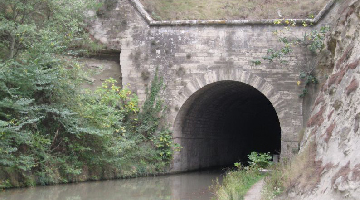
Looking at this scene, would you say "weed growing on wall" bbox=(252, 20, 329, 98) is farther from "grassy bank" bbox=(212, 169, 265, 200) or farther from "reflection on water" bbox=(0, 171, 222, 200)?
"reflection on water" bbox=(0, 171, 222, 200)

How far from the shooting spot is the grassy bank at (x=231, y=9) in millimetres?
17406

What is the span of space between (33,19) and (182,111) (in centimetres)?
600

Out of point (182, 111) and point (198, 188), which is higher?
point (182, 111)

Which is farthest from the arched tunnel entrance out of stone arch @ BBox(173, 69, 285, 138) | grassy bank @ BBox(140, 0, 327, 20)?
grassy bank @ BBox(140, 0, 327, 20)

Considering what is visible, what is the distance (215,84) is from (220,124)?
516 cm

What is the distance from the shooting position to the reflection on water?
10.4 meters

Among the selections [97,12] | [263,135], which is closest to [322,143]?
[97,12]

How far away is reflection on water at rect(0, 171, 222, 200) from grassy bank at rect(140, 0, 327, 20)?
652 centimetres

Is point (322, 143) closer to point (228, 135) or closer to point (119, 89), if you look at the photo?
point (119, 89)

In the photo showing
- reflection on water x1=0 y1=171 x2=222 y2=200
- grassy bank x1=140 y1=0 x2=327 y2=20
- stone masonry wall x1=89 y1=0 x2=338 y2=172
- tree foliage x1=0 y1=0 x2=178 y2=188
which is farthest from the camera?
grassy bank x1=140 y1=0 x2=327 y2=20

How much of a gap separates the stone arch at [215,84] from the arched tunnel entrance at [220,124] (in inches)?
2.0

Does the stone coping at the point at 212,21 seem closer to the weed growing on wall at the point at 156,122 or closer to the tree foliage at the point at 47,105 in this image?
the weed growing on wall at the point at 156,122

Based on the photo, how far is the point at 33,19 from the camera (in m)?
13.3

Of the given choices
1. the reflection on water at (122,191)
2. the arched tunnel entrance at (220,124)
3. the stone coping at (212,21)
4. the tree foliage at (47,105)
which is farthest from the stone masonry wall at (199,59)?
the reflection on water at (122,191)
